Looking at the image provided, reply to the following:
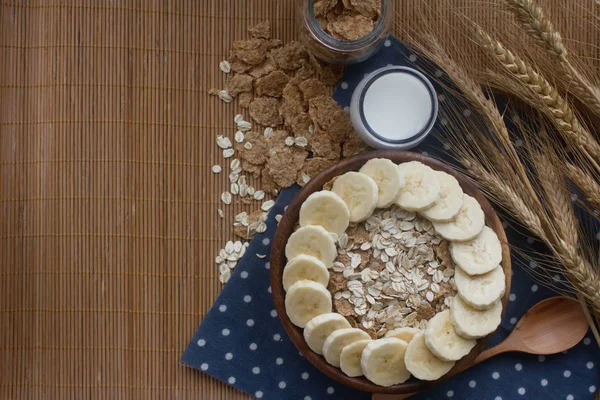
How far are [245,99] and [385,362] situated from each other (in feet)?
2.37

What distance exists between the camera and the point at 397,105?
57.5 inches

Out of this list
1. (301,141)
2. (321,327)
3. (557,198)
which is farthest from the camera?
(301,141)

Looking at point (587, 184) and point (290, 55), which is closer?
point (587, 184)

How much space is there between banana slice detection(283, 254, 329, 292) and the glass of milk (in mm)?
318

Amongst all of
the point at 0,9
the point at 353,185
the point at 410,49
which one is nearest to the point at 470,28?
the point at 410,49

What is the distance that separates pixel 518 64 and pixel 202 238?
0.86 metres

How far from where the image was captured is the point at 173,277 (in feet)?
5.22

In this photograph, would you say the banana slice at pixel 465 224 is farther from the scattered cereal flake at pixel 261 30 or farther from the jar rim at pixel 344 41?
the scattered cereal flake at pixel 261 30

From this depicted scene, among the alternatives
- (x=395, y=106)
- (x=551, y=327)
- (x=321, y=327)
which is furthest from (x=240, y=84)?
(x=551, y=327)

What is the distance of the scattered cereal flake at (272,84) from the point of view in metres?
1.55

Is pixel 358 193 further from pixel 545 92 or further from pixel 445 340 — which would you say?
pixel 545 92

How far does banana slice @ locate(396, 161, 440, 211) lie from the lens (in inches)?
53.2

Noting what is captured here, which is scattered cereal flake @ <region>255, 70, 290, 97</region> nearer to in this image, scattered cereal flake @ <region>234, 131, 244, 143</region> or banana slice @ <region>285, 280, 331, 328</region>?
scattered cereal flake @ <region>234, 131, 244, 143</region>

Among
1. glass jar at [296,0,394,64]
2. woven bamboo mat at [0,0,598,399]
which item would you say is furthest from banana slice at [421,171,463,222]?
woven bamboo mat at [0,0,598,399]
